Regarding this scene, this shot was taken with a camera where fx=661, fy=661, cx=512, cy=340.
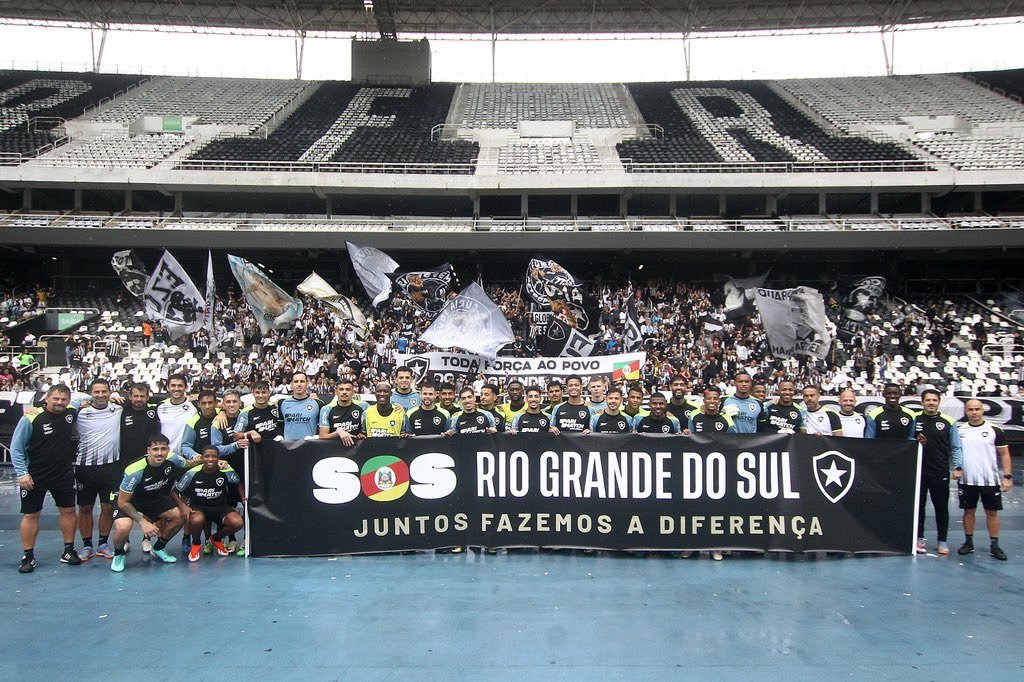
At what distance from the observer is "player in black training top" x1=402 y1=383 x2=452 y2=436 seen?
7.49 m

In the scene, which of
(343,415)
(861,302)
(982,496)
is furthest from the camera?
(861,302)

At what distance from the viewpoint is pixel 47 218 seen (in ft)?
77.7

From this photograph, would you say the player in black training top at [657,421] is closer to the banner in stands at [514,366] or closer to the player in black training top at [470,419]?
the player in black training top at [470,419]

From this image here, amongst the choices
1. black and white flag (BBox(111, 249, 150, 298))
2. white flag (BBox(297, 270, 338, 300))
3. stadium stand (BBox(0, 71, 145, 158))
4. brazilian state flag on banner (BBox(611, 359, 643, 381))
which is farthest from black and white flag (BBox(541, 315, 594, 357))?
stadium stand (BBox(0, 71, 145, 158))

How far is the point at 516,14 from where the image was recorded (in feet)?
117

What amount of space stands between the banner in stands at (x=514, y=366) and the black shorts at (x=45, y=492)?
8.49 meters

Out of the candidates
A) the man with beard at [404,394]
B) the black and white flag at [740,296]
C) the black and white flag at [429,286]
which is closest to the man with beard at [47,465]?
the man with beard at [404,394]

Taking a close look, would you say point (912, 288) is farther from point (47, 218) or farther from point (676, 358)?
point (47, 218)

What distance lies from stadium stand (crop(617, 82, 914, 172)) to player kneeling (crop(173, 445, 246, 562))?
70.3 feet

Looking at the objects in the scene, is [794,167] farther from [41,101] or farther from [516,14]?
[41,101]

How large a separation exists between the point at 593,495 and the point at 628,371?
807cm

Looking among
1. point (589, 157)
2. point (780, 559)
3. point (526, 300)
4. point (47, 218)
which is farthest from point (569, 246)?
point (47, 218)

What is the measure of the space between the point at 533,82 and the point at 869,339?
Result: 25567 mm

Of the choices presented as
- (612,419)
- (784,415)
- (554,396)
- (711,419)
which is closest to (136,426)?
(554,396)
